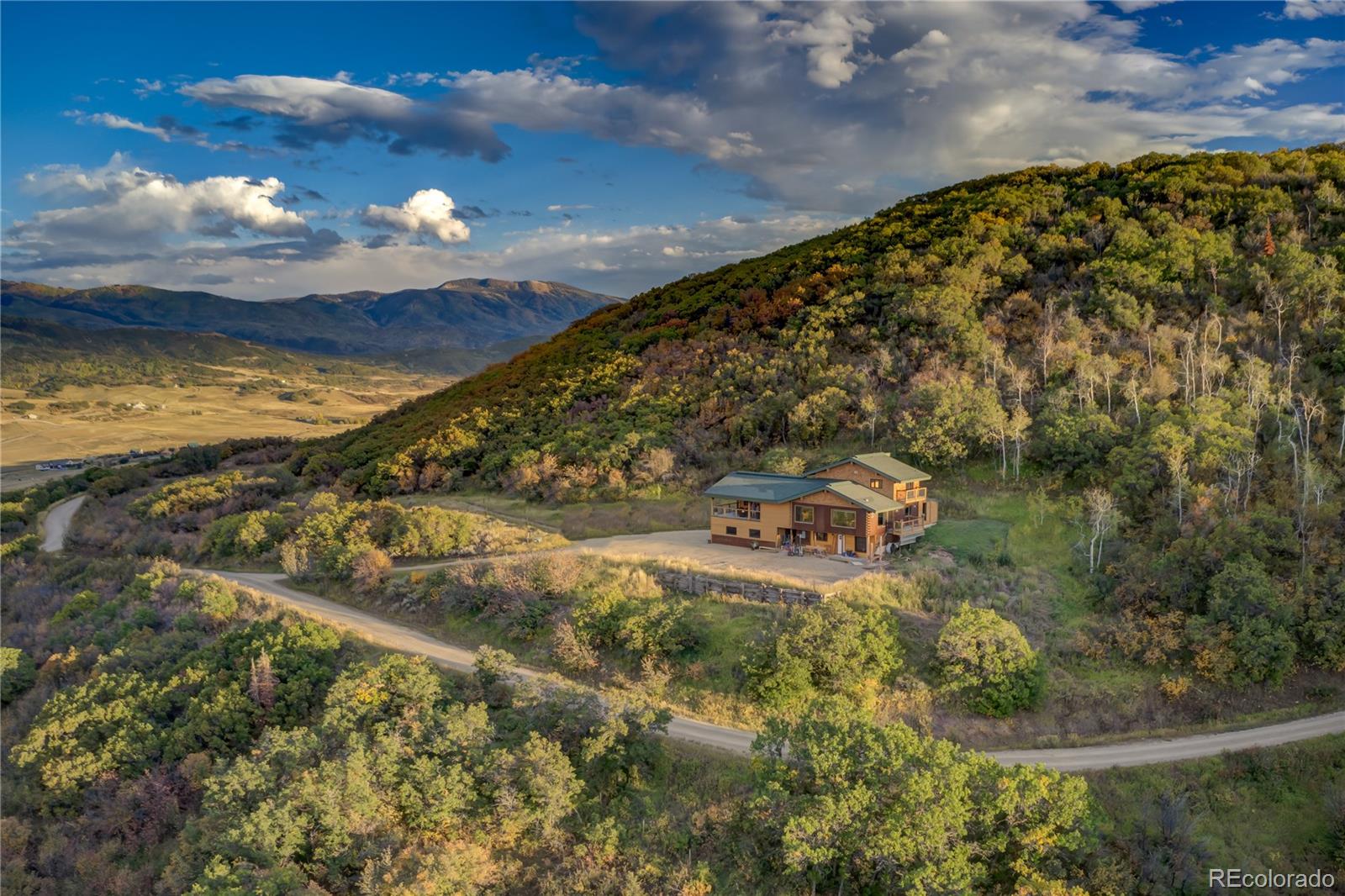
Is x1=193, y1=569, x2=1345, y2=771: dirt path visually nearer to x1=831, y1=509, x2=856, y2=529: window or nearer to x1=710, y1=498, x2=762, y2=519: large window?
x1=831, y1=509, x2=856, y2=529: window

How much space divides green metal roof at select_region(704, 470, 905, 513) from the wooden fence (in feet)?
19.6

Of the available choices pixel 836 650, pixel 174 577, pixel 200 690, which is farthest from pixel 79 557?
pixel 836 650

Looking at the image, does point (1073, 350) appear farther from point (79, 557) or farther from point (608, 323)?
point (79, 557)

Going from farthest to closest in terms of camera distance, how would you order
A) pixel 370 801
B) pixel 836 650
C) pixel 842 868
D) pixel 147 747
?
pixel 147 747 < pixel 836 650 < pixel 370 801 < pixel 842 868

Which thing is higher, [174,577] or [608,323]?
[608,323]

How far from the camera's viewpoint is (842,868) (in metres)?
17.2

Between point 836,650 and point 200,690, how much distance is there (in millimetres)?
22627

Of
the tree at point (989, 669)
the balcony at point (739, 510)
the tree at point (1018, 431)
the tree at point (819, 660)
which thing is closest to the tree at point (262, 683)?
the tree at point (819, 660)

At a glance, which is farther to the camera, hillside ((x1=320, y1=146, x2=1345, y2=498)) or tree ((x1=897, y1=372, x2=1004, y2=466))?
hillside ((x1=320, y1=146, x2=1345, y2=498))

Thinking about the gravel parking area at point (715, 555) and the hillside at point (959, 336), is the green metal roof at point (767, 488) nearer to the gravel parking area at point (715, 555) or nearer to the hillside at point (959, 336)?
the gravel parking area at point (715, 555)

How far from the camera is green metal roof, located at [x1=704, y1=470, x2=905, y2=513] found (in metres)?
32.2

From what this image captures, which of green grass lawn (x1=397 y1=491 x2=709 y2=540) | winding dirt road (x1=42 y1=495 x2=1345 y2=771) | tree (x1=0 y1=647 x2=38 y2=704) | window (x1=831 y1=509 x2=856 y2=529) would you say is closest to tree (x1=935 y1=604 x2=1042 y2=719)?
winding dirt road (x1=42 y1=495 x2=1345 y2=771)

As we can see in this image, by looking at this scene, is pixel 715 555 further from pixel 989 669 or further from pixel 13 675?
pixel 13 675

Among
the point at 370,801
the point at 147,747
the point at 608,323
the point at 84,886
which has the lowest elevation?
the point at 84,886
